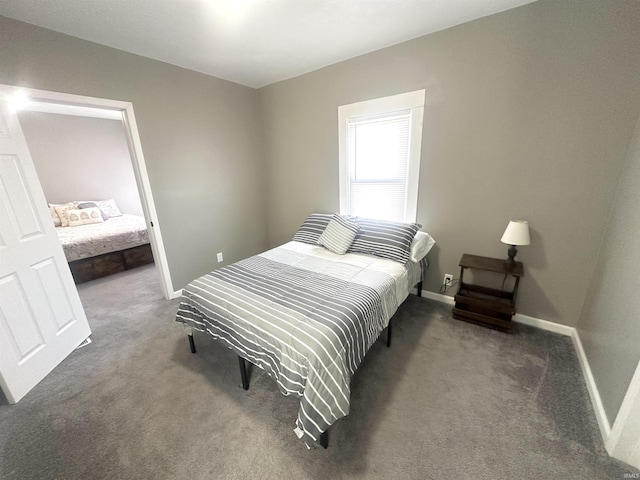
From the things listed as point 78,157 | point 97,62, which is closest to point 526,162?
point 97,62

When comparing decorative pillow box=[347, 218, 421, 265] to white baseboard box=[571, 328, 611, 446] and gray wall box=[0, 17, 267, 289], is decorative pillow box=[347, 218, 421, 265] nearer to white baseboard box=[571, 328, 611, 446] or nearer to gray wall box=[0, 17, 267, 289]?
white baseboard box=[571, 328, 611, 446]

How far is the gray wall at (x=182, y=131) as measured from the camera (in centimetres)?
184

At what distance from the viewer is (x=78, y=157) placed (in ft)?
15.0

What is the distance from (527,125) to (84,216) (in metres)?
6.13

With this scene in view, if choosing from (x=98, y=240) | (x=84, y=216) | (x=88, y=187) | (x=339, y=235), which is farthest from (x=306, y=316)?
(x=88, y=187)

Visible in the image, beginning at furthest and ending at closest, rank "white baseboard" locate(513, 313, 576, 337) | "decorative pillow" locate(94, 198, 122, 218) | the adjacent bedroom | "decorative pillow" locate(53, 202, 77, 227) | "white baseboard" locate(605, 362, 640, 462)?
1. "decorative pillow" locate(94, 198, 122, 218)
2. "decorative pillow" locate(53, 202, 77, 227)
3. the adjacent bedroom
4. "white baseboard" locate(513, 313, 576, 337)
5. "white baseboard" locate(605, 362, 640, 462)

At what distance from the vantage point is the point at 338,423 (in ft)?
4.67

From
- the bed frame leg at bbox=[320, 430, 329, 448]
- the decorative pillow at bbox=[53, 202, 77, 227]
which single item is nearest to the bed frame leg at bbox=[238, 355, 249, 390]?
the bed frame leg at bbox=[320, 430, 329, 448]

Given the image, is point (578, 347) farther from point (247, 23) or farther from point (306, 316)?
point (247, 23)

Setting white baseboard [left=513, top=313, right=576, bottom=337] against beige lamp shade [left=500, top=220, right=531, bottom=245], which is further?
white baseboard [left=513, top=313, right=576, bottom=337]

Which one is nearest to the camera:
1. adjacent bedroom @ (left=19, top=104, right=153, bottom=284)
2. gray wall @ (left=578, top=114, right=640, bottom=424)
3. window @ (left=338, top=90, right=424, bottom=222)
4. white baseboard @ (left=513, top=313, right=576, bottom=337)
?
gray wall @ (left=578, top=114, right=640, bottom=424)

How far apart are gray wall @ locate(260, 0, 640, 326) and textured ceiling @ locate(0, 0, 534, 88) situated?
8.3 inches

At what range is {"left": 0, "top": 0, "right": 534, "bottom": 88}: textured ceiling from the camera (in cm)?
164

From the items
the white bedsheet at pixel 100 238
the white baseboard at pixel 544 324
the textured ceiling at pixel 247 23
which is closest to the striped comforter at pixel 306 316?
the white baseboard at pixel 544 324
